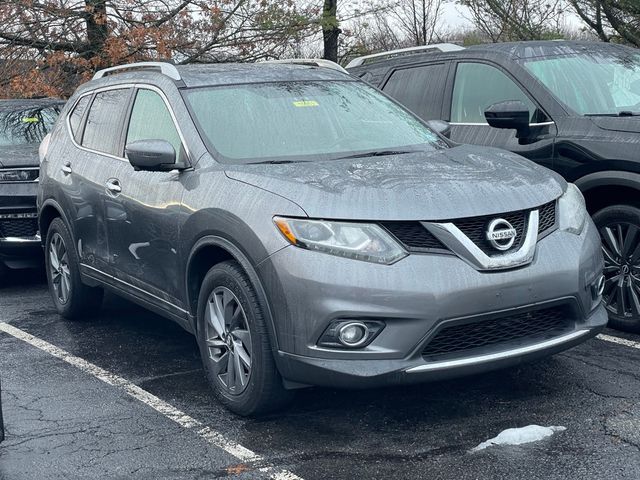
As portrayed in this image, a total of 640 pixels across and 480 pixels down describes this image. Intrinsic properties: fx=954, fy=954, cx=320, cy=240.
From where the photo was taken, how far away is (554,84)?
21.0 ft

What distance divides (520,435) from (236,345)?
1.39 m

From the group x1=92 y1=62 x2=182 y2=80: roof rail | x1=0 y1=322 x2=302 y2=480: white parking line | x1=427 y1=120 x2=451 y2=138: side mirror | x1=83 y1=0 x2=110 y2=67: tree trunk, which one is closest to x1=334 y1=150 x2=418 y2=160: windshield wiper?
x1=427 y1=120 x2=451 y2=138: side mirror

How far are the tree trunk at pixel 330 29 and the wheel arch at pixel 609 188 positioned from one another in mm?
11264

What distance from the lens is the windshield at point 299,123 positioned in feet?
16.7

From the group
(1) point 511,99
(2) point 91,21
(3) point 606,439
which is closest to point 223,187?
(3) point 606,439

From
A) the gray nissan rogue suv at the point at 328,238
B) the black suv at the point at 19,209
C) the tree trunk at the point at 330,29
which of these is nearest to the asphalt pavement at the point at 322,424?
the gray nissan rogue suv at the point at 328,238

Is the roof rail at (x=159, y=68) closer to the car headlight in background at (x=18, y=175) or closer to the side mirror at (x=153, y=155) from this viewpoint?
the side mirror at (x=153, y=155)

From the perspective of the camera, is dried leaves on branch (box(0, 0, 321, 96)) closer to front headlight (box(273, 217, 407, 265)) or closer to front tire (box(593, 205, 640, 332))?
front tire (box(593, 205, 640, 332))

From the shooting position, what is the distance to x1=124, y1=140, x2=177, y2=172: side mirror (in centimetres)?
495

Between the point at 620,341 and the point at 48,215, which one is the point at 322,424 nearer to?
the point at 620,341

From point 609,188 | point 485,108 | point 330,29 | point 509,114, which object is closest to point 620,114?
point 609,188

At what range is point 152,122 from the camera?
18.5ft

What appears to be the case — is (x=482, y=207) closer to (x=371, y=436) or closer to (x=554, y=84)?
(x=371, y=436)

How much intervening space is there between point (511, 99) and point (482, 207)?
2.52 meters
